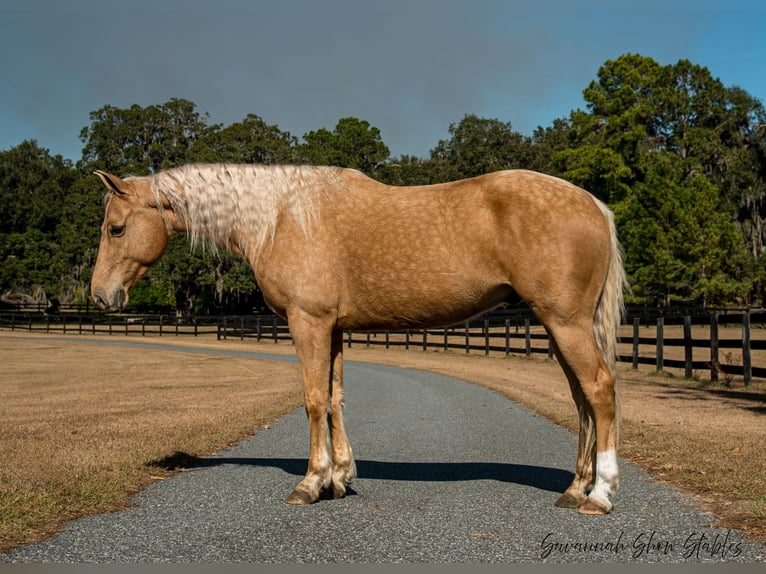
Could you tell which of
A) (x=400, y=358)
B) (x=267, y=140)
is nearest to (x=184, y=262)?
(x=267, y=140)

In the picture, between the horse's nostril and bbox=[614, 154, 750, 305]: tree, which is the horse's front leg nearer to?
the horse's nostril

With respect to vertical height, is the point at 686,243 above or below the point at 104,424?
above

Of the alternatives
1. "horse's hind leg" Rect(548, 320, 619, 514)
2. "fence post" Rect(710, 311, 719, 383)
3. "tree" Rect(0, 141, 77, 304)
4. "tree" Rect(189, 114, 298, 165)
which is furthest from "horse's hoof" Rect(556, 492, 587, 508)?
"tree" Rect(0, 141, 77, 304)

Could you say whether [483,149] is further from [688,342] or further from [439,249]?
[439,249]

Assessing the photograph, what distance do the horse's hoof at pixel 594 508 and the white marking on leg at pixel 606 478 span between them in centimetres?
2

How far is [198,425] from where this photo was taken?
8.80m

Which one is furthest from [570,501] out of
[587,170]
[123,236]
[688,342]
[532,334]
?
[587,170]

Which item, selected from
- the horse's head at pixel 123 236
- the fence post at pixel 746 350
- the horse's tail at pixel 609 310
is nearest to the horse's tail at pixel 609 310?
the horse's tail at pixel 609 310

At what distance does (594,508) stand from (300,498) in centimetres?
191

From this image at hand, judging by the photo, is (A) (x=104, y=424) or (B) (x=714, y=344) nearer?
(A) (x=104, y=424)

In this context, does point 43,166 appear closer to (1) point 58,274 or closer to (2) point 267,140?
(1) point 58,274

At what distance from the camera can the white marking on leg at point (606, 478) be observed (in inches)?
176

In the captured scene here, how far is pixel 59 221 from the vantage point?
65.6m

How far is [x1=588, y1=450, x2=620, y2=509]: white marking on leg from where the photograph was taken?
446 cm
